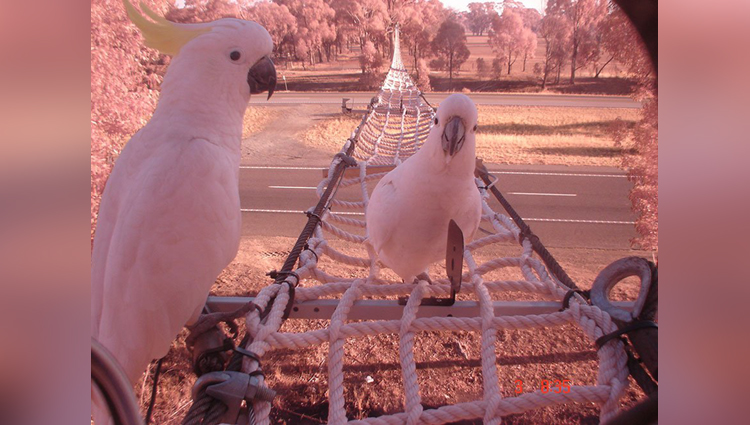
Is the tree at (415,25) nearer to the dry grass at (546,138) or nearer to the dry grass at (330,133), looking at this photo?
the dry grass at (330,133)

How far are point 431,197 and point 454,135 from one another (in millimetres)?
188

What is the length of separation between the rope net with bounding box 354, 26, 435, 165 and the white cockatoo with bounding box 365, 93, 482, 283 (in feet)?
3.32

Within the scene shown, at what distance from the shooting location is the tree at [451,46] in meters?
2.23

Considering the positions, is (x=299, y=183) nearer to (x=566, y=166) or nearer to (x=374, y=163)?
(x=374, y=163)

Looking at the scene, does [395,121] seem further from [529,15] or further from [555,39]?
[529,15]

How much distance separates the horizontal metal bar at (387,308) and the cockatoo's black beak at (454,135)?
14.2 inches

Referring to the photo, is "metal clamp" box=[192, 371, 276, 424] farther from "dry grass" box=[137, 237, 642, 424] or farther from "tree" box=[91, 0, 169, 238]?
"dry grass" box=[137, 237, 642, 424]

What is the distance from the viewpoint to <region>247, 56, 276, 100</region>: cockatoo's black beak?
97 cm

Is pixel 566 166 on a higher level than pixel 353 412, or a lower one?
higher

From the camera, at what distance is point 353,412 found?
1819 mm

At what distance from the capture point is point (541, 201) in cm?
480

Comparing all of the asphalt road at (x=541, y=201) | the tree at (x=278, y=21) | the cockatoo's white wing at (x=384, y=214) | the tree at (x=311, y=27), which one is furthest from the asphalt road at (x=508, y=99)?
the cockatoo's white wing at (x=384, y=214)
